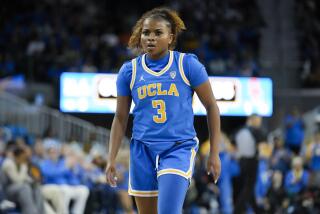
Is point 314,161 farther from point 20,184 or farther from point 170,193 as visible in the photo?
point 170,193

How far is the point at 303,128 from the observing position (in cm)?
1964

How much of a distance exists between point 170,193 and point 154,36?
3.54 ft

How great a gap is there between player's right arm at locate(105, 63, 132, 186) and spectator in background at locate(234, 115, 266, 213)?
7076 millimetres

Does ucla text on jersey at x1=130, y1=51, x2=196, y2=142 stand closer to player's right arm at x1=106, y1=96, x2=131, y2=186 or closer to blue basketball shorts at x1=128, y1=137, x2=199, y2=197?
blue basketball shorts at x1=128, y1=137, x2=199, y2=197

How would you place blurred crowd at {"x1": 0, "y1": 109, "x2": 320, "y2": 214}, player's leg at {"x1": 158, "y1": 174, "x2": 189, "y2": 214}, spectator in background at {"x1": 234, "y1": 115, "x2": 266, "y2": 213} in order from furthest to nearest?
spectator in background at {"x1": 234, "y1": 115, "x2": 266, "y2": 213} < blurred crowd at {"x1": 0, "y1": 109, "x2": 320, "y2": 214} < player's leg at {"x1": 158, "y1": 174, "x2": 189, "y2": 214}

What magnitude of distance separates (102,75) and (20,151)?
14.5 feet

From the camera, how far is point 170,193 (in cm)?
566

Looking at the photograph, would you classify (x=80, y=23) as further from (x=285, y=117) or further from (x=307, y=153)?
(x=307, y=153)

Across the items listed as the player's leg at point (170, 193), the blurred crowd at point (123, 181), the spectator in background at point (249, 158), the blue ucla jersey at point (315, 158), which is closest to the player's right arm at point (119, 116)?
the player's leg at point (170, 193)

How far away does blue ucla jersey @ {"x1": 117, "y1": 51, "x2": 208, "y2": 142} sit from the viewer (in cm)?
583

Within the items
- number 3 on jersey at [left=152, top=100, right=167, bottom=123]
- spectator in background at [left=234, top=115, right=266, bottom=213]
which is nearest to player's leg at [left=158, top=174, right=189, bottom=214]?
number 3 on jersey at [left=152, top=100, right=167, bottom=123]

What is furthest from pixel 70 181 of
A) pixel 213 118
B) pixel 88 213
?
pixel 213 118

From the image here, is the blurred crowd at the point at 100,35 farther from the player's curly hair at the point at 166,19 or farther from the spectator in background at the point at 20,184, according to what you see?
the player's curly hair at the point at 166,19

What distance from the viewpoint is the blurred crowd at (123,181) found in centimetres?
1159
